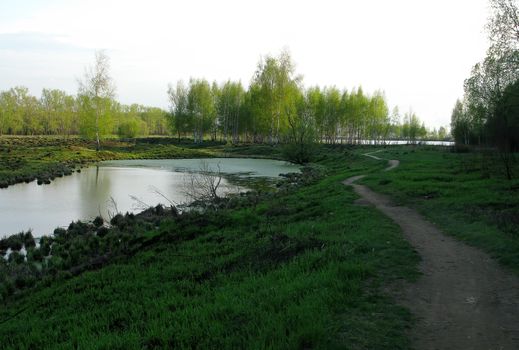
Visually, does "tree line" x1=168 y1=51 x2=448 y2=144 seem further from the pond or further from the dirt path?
the dirt path

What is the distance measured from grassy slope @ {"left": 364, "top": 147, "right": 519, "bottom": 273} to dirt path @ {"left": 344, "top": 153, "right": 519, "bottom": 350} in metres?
0.64

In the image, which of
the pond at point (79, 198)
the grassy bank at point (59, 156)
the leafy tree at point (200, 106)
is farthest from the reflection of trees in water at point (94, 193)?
the leafy tree at point (200, 106)

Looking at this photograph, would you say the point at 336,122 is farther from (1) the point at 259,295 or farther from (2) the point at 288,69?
(1) the point at 259,295

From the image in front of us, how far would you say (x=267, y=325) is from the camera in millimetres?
6457

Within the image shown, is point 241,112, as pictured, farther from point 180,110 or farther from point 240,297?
point 240,297

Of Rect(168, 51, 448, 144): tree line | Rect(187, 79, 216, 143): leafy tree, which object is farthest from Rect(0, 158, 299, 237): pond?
Rect(187, 79, 216, 143): leafy tree

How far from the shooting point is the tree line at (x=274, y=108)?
74.5 metres

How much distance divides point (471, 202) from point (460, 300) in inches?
414

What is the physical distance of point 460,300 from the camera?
714cm

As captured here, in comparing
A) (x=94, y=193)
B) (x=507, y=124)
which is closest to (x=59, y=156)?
(x=94, y=193)

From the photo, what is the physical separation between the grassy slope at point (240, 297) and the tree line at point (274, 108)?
60727 mm

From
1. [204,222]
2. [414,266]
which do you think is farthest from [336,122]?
[414,266]

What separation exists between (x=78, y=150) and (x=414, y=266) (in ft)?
220

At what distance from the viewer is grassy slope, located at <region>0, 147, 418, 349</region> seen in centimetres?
629
